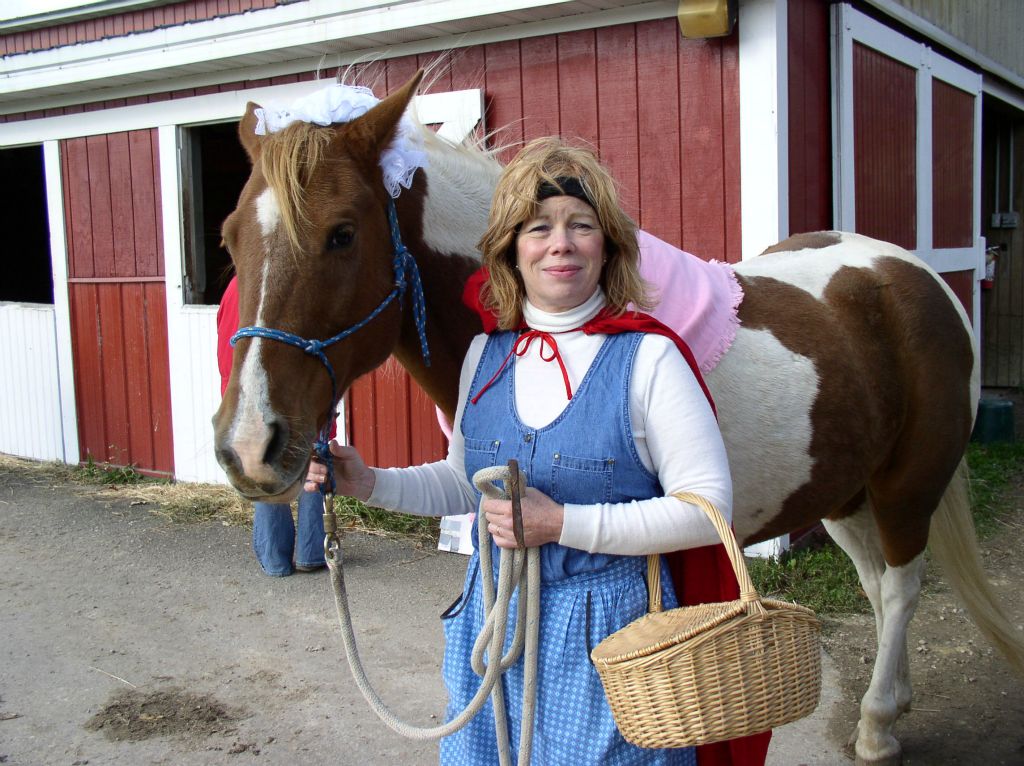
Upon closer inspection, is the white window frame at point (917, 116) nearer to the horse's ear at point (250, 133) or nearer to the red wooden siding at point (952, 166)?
the red wooden siding at point (952, 166)

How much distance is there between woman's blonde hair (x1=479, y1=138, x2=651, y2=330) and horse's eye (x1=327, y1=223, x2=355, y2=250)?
0.92ft

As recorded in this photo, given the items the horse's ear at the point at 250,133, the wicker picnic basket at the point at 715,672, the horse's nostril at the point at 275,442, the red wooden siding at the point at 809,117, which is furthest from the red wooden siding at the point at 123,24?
the wicker picnic basket at the point at 715,672

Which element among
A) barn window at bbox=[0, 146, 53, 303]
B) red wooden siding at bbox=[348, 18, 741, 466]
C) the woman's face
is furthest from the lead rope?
barn window at bbox=[0, 146, 53, 303]

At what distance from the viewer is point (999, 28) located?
6.99 m

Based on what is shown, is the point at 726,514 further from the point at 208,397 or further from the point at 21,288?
the point at 21,288

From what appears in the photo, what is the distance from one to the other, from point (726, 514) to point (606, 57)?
133 inches

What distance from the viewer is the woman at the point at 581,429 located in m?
1.37

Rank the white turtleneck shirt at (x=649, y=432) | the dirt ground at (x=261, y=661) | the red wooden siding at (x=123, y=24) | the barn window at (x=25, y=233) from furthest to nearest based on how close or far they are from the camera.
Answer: the barn window at (x=25, y=233)
the red wooden siding at (x=123, y=24)
the dirt ground at (x=261, y=661)
the white turtleneck shirt at (x=649, y=432)

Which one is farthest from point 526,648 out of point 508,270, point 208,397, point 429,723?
point 208,397

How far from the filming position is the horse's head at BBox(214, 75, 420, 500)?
147 cm

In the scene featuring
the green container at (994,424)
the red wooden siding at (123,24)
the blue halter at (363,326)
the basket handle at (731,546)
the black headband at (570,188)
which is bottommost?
the green container at (994,424)

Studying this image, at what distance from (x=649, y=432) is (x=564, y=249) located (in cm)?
32

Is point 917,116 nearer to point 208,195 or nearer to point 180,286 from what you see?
point 180,286

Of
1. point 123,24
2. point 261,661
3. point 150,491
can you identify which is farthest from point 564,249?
point 123,24
